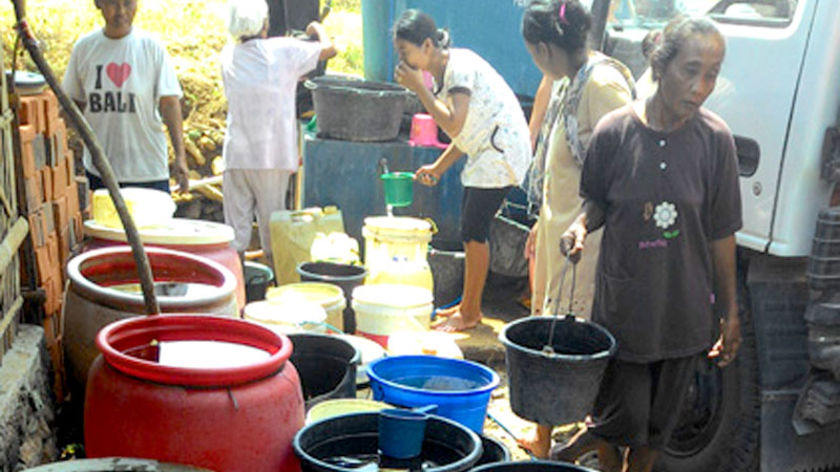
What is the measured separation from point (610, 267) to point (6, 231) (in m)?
2.17

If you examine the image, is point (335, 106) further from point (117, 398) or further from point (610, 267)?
point (117, 398)

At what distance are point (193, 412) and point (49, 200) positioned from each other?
1.87 metres

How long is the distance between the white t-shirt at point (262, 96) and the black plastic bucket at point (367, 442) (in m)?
3.58

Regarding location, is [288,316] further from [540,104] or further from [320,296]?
[540,104]

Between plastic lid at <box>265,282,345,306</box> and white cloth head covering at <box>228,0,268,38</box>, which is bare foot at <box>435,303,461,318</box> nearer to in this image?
plastic lid at <box>265,282,345,306</box>

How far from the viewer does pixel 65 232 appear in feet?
13.5

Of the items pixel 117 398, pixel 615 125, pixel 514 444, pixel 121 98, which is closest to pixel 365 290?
pixel 514 444

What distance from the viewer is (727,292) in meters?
3.57

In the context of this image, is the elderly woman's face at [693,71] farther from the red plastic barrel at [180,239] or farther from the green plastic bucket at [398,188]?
the green plastic bucket at [398,188]

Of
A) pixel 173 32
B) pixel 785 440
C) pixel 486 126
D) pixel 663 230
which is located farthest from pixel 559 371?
pixel 173 32

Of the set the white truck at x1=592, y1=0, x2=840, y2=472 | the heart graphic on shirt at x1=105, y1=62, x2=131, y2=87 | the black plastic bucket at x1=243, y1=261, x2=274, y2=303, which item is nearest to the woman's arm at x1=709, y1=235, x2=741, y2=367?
the white truck at x1=592, y1=0, x2=840, y2=472

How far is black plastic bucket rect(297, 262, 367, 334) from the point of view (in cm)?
573

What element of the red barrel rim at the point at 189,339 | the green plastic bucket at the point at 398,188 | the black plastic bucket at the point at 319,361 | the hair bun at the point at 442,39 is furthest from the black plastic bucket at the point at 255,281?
the red barrel rim at the point at 189,339

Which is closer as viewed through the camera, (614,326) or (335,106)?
(614,326)
